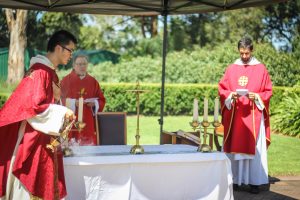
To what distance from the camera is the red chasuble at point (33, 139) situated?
13.2 ft

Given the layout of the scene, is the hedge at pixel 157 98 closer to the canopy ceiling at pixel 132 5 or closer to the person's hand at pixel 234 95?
the canopy ceiling at pixel 132 5

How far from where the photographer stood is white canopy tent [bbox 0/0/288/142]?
669 cm

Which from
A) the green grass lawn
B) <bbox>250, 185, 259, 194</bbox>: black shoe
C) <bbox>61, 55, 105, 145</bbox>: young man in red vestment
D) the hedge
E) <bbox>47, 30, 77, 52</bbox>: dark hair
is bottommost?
the green grass lawn

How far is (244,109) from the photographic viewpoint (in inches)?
288

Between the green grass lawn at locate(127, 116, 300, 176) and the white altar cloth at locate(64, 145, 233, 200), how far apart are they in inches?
154

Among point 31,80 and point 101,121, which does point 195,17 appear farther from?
point 31,80

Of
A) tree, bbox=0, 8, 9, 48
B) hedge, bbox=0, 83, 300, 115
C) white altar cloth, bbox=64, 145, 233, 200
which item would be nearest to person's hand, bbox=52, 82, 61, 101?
white altar cloth, bbox=64, 145, 233, 200

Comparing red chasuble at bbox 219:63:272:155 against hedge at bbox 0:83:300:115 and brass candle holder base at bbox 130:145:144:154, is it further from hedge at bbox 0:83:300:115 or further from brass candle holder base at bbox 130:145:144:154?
hedge at bbox 0:83:300:115

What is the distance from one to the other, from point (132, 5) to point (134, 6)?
0.07 meters

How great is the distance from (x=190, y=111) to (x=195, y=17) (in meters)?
16.7

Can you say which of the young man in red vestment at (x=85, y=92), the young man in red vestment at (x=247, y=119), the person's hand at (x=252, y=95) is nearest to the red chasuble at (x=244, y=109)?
the young man in red vestment at (x=247, y=119)

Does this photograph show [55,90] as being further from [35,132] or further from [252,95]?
[252,95]

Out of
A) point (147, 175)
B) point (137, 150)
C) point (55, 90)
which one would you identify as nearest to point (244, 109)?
point (137, 150)

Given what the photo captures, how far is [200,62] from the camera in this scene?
76.8 ft
